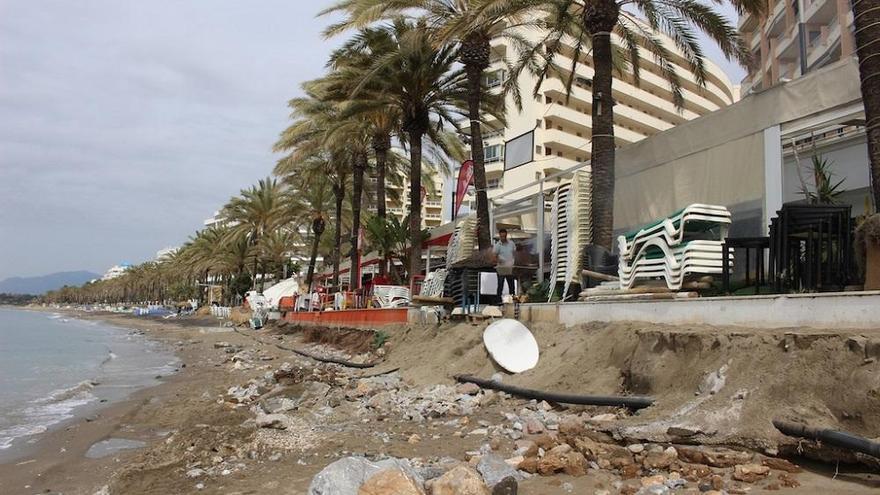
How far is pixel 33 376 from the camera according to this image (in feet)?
73.6

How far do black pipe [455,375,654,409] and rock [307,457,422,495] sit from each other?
94.6 inches

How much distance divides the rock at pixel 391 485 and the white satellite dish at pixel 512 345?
4507 mm

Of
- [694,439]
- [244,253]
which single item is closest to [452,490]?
[694,439]

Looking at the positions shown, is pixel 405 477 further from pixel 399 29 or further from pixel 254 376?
pixel 399 29

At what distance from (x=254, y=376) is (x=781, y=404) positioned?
1423 cm

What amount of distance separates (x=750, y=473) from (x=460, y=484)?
1.95 metres

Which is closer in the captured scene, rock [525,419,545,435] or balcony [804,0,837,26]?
rock [525,419,545,435]

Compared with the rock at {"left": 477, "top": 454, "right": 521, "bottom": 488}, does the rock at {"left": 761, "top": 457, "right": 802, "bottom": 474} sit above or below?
above

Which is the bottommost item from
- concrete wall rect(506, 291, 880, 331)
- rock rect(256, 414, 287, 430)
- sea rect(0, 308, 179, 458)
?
sea rect(0, 308, 179, 458)

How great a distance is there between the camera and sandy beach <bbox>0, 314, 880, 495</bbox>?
4852 millimetres

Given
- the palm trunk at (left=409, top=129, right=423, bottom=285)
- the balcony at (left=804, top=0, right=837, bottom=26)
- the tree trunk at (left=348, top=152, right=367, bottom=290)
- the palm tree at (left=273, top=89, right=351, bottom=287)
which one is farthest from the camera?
the balcony at (left=804, top=0, right=837, bottom=26)

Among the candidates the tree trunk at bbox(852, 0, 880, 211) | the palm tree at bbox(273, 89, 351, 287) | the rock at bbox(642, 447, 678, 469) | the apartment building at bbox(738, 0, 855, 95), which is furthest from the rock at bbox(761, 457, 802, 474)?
the apartment building at bbox(738, 0, 855, 95)

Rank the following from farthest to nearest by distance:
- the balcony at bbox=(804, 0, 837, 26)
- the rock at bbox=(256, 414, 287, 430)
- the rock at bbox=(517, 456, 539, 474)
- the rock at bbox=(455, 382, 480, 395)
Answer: the balcony at bbox=(804, 0, 837, 26)
the rock at bbox=(455, 382, 480, 395)
the rock at bbox=(256, 414, 287, 430)
the rock at bbox=(517, 456, 539, 474)

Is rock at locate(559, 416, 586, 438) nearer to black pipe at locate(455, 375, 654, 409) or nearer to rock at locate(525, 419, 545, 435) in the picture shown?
rock at locate(525, 419, 545, 435)
